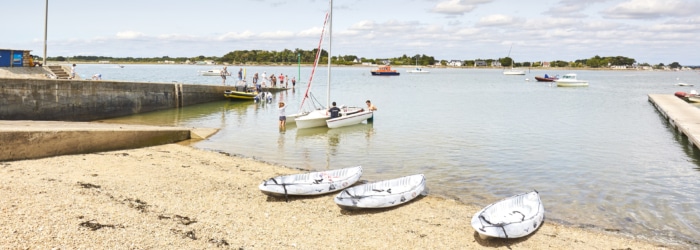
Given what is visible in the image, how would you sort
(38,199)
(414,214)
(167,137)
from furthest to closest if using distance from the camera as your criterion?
1. (167,137)
2. (414,214)
3. (38,199)

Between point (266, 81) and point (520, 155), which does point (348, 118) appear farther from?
point (266, 81)

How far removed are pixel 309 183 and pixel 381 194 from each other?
1.90 m

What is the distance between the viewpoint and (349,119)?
90.6 feet

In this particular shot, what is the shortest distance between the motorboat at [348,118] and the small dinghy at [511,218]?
604 inches

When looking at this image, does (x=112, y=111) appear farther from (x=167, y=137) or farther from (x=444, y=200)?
(x=444, y=200)

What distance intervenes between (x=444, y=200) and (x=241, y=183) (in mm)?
5375

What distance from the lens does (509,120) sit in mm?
34469

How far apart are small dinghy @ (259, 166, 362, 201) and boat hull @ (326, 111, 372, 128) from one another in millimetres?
12401

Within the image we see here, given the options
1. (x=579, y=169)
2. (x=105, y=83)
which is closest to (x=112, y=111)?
(x=105, y=83)

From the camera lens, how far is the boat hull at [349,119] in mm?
26750

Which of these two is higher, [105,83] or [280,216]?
[105,83]

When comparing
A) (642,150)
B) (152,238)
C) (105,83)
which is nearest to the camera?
(152,238)

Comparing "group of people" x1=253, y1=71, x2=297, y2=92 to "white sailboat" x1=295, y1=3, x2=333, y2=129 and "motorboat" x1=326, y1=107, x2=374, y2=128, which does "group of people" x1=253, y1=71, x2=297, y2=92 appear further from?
"white sailboat" x1=295, y1=3, x2=333, y2=129

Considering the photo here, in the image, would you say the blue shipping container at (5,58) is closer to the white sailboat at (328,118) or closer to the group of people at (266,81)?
the white sailboat at (328,118)
